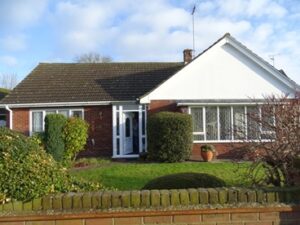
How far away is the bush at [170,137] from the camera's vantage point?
1895 centimetres

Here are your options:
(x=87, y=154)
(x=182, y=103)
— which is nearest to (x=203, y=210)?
(x=182, y=103)

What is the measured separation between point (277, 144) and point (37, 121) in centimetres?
1905

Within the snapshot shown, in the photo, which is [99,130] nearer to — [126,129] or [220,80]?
[126,129]

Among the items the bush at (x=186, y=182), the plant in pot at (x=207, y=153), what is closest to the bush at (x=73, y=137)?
the plant in pot at (x=207, y=153)

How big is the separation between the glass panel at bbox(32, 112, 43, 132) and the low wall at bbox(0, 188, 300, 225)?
19.1 metres

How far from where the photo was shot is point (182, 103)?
69.3ft

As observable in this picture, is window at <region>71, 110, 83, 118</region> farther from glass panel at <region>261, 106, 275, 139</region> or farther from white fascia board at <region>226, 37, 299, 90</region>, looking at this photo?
glass panel at <region>261, 106, 275, 139</region>

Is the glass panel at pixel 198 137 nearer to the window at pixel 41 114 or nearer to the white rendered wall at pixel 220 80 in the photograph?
the white rendered wall at pixel 220 80

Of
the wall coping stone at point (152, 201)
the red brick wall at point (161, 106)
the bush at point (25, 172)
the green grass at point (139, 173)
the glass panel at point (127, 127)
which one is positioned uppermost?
the red brick wall at point (161, 106)

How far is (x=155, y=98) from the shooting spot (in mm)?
21719

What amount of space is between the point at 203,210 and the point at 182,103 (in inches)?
660

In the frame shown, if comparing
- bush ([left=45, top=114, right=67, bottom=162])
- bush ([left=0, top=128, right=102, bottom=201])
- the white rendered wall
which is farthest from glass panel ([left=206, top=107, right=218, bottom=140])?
bush ([left=0, top=128, right=102, bottom=201])

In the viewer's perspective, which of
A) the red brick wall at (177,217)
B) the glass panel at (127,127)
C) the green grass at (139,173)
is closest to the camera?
the red brick wall at (177,217)

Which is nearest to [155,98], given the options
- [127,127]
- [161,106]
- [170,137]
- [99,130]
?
[161,106]
